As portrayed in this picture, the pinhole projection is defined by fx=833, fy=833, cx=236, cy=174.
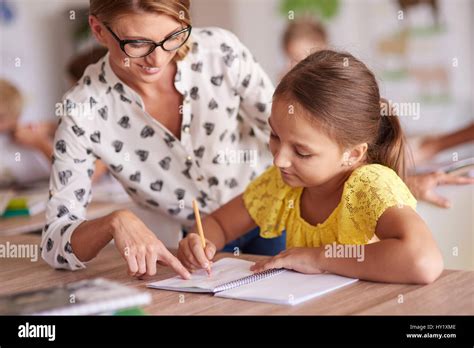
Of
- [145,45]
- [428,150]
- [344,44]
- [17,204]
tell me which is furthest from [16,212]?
[344,44]

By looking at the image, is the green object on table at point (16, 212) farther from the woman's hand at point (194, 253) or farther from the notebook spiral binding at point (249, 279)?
the notebook spiral binding at point (249, 279)

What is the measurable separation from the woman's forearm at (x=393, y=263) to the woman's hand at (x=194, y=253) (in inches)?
10.8

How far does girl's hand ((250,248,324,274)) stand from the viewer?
1.55 meters

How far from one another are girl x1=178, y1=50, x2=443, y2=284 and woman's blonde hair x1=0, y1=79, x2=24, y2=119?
2.73 meters

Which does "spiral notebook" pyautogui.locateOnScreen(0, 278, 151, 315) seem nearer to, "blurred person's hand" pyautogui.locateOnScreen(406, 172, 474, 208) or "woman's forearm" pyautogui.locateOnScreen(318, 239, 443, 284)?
"woman's forearm" pyautogui.locateOnScreen(318, 239, 443, 284)

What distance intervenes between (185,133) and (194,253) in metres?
0.50

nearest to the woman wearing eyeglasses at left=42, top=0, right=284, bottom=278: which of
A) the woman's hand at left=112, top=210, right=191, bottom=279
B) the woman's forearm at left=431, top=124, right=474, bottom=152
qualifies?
the woman's hand at left=112, top=210, right=191, bottom=279

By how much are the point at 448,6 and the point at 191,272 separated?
3.41 m

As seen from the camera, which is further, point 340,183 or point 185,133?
point 185,133

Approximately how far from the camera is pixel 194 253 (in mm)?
1675

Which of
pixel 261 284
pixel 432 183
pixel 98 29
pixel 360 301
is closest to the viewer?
pixel 360 301

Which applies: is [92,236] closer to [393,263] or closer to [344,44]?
[393,263]

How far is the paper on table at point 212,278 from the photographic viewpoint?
1518 mm
